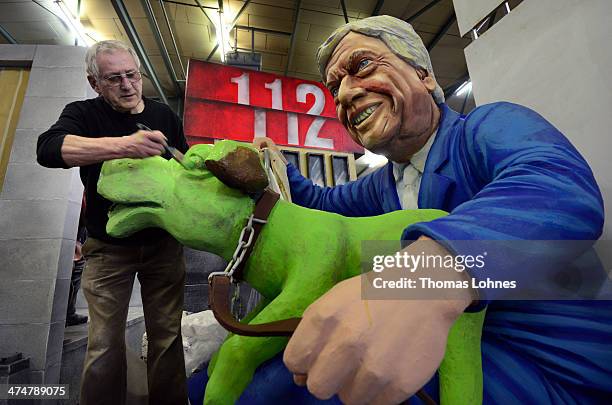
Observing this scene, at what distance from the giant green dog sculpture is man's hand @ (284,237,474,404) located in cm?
19

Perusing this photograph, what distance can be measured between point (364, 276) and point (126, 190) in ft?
1.44

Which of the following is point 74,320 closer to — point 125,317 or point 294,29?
point 125,317

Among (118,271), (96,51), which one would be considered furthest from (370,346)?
(96,51)

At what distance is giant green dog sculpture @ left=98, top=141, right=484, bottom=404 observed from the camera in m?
0.50

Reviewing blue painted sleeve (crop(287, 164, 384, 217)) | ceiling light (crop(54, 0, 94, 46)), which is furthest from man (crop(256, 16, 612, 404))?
ceiling light (crop(54, 0, 94, 46))

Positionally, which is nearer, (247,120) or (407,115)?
(407,115)

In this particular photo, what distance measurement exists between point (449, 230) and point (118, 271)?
3.99 feet

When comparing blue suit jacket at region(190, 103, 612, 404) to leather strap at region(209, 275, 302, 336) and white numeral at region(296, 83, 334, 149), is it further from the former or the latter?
white numeral at region(296, 83, 334, 149)

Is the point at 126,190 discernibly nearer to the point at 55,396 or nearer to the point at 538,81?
the point at 538,81

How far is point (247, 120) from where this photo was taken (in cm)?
353

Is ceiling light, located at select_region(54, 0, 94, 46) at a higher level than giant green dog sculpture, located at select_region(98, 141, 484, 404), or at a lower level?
higher

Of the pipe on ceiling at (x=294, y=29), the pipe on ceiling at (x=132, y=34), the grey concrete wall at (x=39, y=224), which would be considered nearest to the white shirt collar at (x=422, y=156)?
the grey concrete wall at (x=39, y=224)

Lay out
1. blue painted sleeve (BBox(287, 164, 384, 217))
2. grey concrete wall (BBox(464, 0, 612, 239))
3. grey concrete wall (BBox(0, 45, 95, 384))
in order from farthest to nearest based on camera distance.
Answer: grey concrete wall (BBox(0, 45, 95, 384))
blue painted sleeve (BBox(287, 164, 384, 217))
grey concrete wall (BBox(464, 0, 612, 239))

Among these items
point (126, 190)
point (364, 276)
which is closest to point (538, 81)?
point (364, 276)
